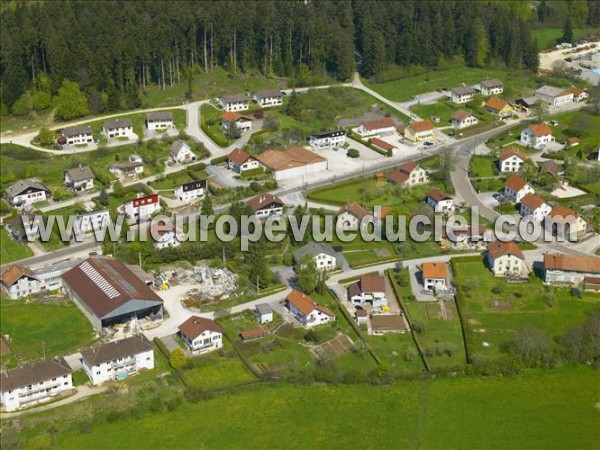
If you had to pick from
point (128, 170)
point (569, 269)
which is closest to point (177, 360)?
point (569, 269)

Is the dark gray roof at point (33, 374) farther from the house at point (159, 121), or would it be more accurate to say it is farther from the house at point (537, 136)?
the house at point (537, 136)

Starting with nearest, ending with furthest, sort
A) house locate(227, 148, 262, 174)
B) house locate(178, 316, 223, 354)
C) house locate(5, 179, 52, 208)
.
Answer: house locate(178, 316, 223, 354), house locate(5, 179, 52, 208), house locate(227, 148, 262, 174)

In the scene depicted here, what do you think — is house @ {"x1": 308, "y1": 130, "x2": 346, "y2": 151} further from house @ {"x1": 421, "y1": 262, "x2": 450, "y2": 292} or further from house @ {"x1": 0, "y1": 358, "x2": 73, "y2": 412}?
house @ {"x1": 0, "y1": 358, "x2": 73, "y2": 412}

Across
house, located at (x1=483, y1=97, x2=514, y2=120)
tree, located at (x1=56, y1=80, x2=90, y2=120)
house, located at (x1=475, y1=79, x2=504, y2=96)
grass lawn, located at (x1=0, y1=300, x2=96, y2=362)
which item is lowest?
A: grass lawn, located at (x1=0, y1=300, x2=96, y2=362)

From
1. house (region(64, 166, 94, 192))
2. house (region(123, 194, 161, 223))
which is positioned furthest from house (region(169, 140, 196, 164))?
house (region(123, 194, 161, 223))

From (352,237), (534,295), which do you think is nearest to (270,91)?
(352,237)

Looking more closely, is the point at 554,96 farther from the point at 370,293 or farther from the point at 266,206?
the point at 370,293

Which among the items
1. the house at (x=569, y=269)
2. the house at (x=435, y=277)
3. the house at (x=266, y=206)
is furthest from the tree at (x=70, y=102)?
the house at (x=569, y=269)

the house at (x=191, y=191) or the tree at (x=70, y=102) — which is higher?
the tree at (x=70, y=102)
